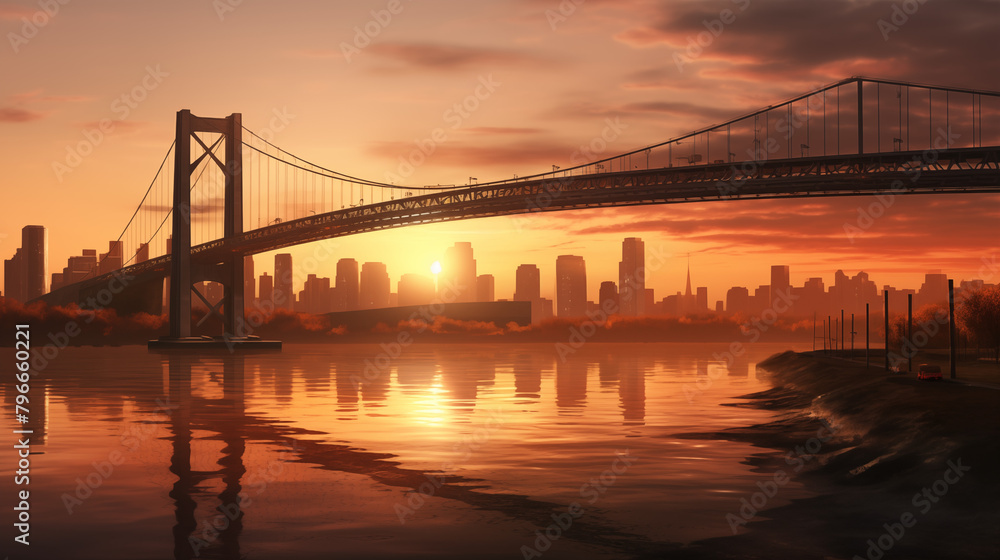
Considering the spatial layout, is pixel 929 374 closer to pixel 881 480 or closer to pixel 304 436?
pixel 881 480

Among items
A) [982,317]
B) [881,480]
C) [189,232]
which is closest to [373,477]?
[881,480]

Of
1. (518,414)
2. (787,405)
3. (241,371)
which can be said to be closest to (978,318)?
(787,405)

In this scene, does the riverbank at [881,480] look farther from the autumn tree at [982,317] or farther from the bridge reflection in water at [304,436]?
the autumn tree at [982,317]

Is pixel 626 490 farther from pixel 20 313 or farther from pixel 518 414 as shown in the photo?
pixel 20 313

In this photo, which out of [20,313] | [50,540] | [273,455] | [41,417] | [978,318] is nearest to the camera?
[50,540]

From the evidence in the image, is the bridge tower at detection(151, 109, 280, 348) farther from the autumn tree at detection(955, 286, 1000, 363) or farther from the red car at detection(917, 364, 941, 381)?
the red car at detection(917, 364, 941, 381)

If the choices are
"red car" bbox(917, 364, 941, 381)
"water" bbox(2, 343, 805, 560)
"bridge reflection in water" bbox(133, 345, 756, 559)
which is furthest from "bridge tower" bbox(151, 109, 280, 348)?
"red car" bbox(917, 364, 941, 381)
